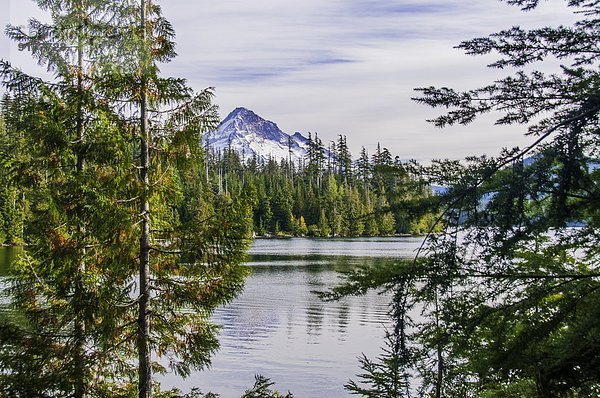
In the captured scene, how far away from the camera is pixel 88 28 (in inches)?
309

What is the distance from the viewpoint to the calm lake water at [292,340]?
15.0 metres

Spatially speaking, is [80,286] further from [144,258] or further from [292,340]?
[292,340]

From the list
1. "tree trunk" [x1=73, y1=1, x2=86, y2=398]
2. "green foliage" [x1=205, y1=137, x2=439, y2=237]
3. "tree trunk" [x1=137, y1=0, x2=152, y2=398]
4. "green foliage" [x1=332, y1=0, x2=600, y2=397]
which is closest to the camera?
"green foliage" [x1=332, y1=0, x2=600, y2=397]

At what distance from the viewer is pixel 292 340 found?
19.7 metres

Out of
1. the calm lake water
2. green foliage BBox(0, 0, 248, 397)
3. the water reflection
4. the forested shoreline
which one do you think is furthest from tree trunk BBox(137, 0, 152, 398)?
the forested shoreline

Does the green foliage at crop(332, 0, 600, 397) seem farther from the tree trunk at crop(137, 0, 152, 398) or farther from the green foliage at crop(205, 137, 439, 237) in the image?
the green foliage at crop(205, 137, 439, 237)

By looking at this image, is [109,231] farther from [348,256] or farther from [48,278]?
[348,256]

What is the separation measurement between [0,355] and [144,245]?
229cm

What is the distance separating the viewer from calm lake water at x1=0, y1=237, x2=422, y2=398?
15.0 m

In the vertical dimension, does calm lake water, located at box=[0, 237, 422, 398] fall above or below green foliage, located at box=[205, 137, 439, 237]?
below

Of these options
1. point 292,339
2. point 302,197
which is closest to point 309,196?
point 302,197

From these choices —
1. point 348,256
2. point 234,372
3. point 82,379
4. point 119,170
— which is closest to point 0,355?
point 82,379

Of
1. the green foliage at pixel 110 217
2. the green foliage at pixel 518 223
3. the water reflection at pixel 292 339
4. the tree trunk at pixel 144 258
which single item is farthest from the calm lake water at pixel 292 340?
the green foliage at pixel 518 223

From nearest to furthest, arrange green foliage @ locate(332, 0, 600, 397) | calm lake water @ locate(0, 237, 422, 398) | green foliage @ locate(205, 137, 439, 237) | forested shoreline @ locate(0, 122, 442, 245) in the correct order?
green foliage @ locate(332, 0, 600, 397) < calm lake water @ locate(0, 237, 422, 398) < forested shoreline @ locate(0, 122, 442, 245) < green foliage @ locate(205, 137, 439, 237)
